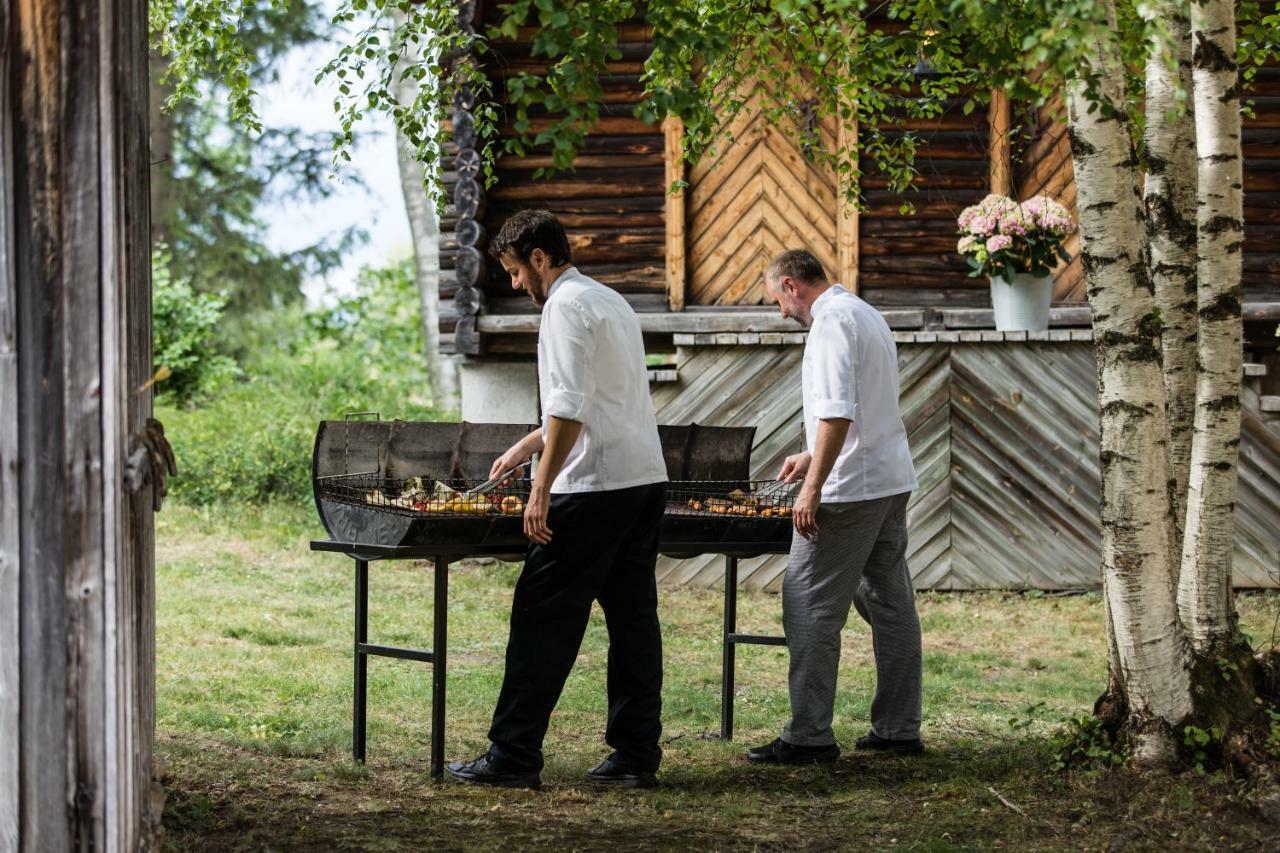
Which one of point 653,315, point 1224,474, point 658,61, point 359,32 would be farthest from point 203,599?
point 1224,474

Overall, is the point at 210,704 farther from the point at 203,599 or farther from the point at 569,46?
the point at 569,46

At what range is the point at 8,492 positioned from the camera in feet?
11.7

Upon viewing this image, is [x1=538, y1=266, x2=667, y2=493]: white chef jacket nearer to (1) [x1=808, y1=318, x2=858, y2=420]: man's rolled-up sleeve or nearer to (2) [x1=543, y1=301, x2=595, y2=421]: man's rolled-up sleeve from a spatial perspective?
(2) [x1=543, y1=301, x2=595, y2=421]: man's rolled-up sleeve

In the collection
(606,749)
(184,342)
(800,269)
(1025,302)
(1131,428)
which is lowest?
(606,749)

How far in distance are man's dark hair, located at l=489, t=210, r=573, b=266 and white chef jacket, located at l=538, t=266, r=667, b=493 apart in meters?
0.14

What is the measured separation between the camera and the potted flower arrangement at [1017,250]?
32.1 feet

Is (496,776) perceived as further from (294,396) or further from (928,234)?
(294,396)

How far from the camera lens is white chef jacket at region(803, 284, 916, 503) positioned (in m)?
5.44

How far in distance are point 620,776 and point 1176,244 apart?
3005mm

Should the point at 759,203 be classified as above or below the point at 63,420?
above

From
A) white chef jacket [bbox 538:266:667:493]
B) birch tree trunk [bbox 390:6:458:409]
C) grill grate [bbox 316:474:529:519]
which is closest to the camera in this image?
white chef jacket [bbox 538:266:667:493]

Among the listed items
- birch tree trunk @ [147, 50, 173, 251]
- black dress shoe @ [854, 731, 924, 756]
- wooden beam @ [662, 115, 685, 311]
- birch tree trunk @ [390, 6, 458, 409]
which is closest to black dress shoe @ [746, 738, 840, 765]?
black dress shoe @ [854, 731, 924, 756]

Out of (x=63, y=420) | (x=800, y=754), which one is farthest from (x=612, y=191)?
(x=63, y=420)

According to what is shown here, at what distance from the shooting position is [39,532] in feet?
11.7
